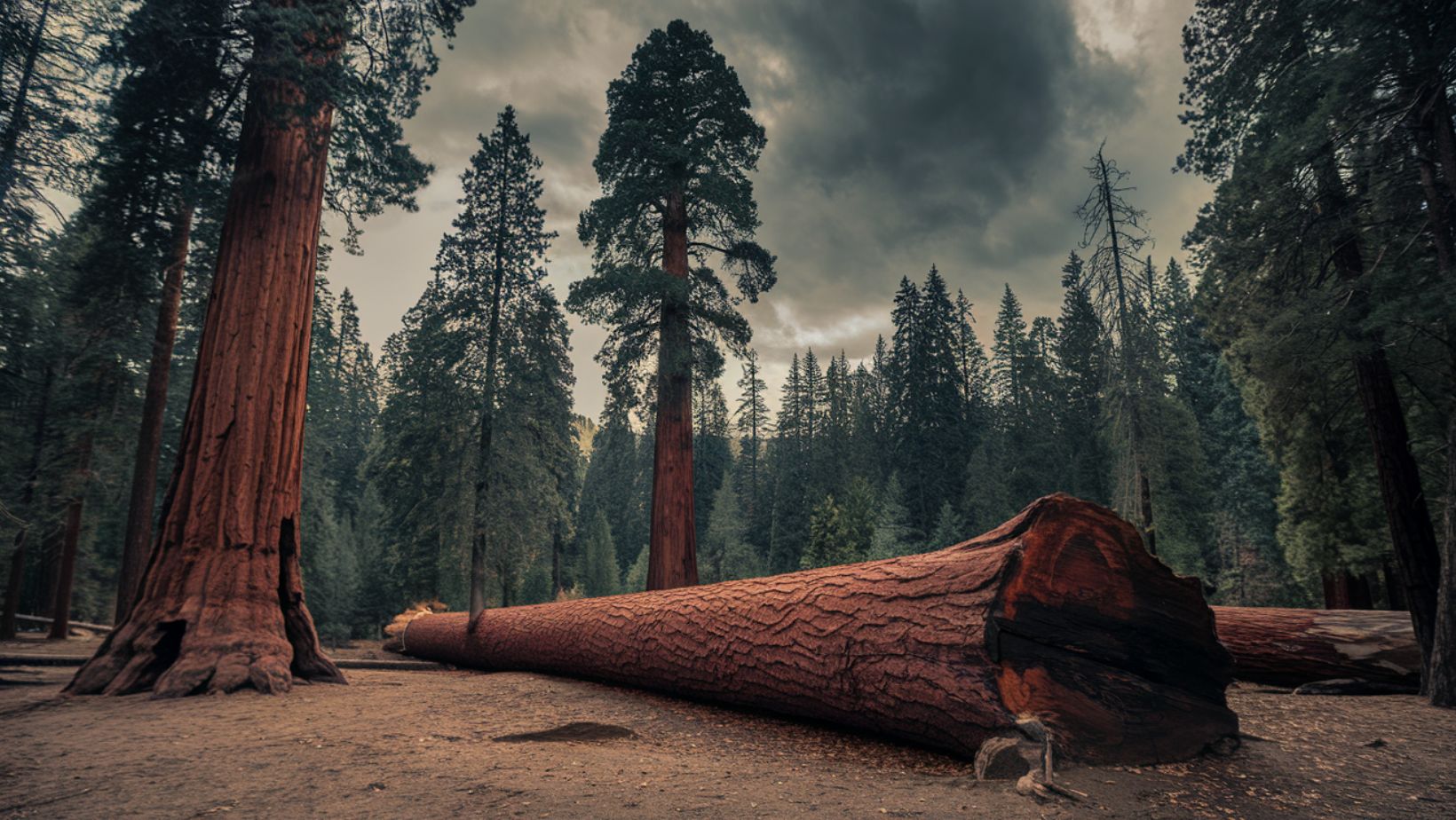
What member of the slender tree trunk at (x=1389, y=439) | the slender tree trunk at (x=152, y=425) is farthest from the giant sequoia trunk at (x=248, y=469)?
the slender tree trunk at (x=1389, y=439)

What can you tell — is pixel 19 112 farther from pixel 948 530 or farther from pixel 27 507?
pixel 948 530

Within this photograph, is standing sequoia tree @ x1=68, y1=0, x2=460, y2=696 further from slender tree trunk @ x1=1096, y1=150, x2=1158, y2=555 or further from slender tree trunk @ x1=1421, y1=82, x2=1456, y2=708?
slender tree trunk @ x1=1096, y1=150, x2=1158, y2=555

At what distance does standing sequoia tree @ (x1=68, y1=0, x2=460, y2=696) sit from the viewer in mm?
5309

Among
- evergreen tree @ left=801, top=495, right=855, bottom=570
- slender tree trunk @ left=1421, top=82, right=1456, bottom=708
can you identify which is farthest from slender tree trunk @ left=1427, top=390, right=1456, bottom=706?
evergreen tree @ left=801, top=495, right=855, bottom=570

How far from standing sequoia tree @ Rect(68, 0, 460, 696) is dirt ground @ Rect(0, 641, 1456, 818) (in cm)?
58

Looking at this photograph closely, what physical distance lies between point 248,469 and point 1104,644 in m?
7.09

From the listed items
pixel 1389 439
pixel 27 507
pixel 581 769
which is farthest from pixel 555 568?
pixel 581 769

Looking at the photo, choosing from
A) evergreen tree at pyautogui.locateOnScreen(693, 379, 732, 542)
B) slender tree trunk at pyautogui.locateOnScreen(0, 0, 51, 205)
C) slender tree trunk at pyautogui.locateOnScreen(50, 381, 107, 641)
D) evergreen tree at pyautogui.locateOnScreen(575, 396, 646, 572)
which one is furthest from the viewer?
evergreen tree at pyautogui.locateOnScreen(575, 396, 646, 572)

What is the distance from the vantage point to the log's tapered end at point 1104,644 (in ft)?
Result: 10.7

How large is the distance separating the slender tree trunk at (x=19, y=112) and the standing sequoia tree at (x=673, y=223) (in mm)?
8845

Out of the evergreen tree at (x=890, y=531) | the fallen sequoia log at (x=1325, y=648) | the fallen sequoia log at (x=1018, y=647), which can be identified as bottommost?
the fallen sequoia log at (x=1325, y=648)

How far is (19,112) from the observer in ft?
32.6

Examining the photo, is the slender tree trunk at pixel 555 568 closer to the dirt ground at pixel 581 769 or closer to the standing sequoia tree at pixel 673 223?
the standing sequoia tree at pixel 673 223

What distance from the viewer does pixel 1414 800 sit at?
2.96 metres
